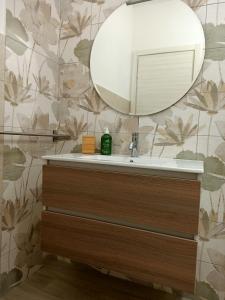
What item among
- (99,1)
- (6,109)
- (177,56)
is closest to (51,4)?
(99,1)

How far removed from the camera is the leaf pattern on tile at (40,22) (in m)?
1.41

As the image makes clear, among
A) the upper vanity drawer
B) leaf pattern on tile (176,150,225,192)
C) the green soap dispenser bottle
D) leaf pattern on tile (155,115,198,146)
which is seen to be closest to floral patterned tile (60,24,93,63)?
the green soap dispenser bottle

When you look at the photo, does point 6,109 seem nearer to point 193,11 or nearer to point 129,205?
point 129,205

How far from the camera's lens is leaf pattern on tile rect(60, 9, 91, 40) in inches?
61.7

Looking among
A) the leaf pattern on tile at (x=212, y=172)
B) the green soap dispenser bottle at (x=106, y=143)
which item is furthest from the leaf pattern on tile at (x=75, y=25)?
the leaf pattern on tile at (x=212, y=172)

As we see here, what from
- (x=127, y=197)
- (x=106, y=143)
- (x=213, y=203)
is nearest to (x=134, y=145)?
(x=106, y=143)

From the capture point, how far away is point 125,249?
109 centimetres

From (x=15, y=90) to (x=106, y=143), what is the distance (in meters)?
0.59

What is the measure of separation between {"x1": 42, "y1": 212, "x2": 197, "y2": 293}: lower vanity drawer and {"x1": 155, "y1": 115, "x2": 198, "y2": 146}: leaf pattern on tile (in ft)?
1.78

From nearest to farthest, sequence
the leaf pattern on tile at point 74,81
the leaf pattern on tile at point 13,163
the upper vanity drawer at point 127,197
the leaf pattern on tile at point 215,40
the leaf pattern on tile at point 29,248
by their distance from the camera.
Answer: the upper vanity drawer at point 127,197, the leaf pattern on tile at point 215,40, the leaf pattern on tile at point 13,163, the leaf pattern on tile at point 29,248, the leaf pattern on tile at point 74,81

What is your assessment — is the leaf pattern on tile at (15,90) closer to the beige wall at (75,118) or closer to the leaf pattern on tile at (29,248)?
the beige wall at (75,118)

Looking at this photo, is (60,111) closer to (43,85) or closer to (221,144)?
(43,85)

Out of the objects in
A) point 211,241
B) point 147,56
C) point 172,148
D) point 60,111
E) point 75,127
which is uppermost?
point 147,56

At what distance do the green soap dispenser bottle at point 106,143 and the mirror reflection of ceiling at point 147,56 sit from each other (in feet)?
0.56
